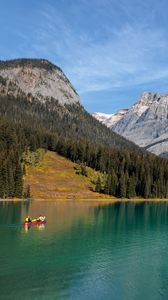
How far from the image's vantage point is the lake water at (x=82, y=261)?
5094 cm

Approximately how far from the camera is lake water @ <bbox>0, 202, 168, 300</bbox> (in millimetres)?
50938

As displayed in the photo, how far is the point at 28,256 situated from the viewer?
6850cm

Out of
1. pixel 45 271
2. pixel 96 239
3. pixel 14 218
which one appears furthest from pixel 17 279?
pixel 14 218

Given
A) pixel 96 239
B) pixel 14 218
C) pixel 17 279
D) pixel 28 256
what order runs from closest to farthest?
1. pixel 17 279
2. pixel 28 256
3. pixel 96 239
4. pixel 14 218

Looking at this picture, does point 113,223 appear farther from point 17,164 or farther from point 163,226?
point 17,164

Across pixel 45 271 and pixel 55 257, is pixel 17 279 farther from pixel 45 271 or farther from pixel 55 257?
pixel 55 257

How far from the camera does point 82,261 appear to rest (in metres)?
66.9

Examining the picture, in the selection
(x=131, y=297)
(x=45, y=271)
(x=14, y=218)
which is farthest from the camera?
(x=14, y=218)

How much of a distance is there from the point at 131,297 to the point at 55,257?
71.3 ft

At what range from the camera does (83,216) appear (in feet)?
427

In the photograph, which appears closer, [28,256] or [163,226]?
→ [28,256]

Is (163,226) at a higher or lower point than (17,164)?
lower

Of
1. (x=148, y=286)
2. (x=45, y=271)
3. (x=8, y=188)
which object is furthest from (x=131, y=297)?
(x=8, y=188)

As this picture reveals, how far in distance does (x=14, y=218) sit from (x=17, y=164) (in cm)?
7732
